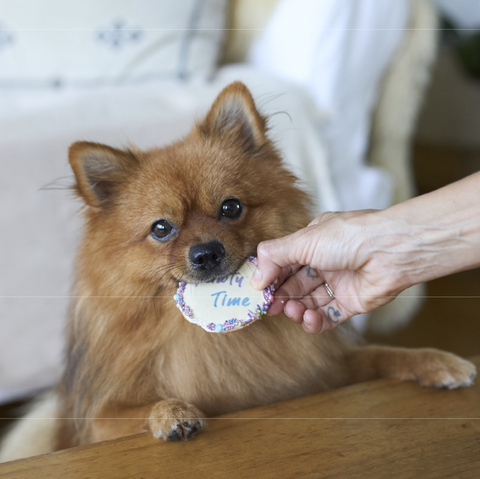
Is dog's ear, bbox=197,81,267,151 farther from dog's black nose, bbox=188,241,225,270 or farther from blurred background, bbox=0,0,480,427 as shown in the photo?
dog's black nose, bbox=188,241,225,270

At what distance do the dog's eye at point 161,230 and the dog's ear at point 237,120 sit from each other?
209 millimetres

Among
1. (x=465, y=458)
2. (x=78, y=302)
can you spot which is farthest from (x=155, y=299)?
(x=465, y=458)

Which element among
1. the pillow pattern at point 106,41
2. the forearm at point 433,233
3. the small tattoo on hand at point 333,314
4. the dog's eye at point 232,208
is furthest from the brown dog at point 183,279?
the pillow pattern at point 106,41

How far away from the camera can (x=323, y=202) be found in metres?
1.23

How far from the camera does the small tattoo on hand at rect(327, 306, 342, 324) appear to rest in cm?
89

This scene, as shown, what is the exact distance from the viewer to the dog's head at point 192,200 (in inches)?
33.1

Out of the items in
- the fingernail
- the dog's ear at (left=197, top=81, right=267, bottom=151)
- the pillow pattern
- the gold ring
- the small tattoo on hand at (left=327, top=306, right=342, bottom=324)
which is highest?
the pillow pattern

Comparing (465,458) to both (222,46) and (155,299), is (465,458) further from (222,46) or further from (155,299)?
(222,46)

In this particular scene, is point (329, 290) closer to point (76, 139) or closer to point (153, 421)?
point (153, 421)

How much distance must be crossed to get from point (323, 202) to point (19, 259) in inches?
36.8

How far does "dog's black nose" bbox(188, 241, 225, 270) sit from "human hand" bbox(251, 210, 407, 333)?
2.8 inches

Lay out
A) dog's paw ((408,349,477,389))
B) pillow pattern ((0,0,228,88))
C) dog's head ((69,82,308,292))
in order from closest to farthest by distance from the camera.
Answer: dog's head ((69,82,308,292)), dog's paw ((408,349,477,389)), pillow pattern ((0,0,228,88))

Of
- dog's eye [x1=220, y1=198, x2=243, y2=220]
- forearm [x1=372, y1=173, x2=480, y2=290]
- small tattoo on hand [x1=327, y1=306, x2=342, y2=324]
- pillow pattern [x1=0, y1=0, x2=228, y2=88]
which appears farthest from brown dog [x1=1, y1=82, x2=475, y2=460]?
pillow pattern [x1=0, y1=0, x2=228, y2=88]

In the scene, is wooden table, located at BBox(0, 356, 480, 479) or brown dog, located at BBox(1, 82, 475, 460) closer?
wooden table, located at BBox(0, 356, 480, 479)
